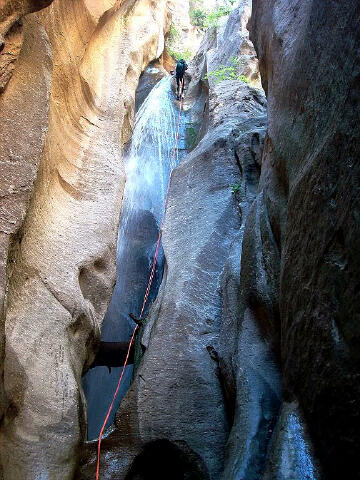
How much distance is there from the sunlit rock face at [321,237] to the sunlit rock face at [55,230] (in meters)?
2.43

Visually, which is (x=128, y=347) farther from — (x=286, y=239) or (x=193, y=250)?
(x=286, y=239)

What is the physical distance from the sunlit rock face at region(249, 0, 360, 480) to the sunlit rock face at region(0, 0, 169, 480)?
2.43 metres

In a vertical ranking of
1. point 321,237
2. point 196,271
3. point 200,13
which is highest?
point 200,13

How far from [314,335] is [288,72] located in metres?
3.54

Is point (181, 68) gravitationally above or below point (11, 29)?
above

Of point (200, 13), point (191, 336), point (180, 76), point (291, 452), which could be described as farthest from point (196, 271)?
point (200, 13)

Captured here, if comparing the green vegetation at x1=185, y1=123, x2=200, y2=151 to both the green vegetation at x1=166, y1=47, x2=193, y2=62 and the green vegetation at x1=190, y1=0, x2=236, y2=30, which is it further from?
the green vegetation at x1=190, y1=0, x2=236, y2=30

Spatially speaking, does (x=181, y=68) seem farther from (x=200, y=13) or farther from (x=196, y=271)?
(x=196, y=271)

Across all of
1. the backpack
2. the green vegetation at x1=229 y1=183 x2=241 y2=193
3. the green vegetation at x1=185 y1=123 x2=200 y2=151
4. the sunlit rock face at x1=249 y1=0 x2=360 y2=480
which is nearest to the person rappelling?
the backpack

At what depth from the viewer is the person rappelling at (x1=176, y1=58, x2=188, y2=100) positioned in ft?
51.1

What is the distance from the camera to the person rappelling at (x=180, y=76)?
15581 mm

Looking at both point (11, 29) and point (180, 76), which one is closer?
point (11, 29)

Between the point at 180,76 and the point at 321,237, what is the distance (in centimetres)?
1352

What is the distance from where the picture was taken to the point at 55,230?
686 centimetres
